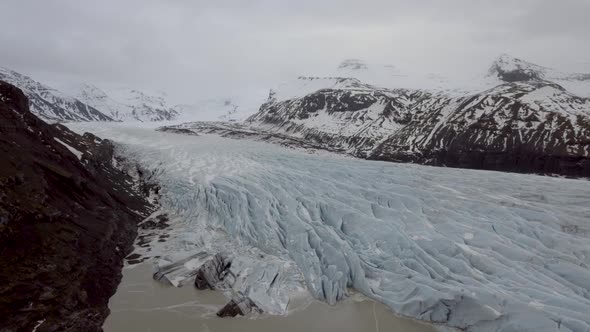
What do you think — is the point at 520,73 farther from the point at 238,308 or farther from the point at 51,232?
the point at 51,232

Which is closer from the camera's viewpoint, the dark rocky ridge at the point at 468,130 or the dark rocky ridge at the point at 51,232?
the dark rocky ridge at the point at 51,232

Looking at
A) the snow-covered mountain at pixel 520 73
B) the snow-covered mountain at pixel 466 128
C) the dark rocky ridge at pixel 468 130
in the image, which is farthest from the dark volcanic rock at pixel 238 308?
the snow-covered mountain at pixel 520 73

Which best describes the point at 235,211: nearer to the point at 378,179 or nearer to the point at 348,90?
the point at 378,179

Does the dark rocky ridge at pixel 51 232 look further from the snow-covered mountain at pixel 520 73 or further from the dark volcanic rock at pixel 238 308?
the snow-covered mountain at pixel 520 73

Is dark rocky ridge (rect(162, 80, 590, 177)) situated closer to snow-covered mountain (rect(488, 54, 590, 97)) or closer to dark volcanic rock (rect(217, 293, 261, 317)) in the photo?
dark volcanic rock (rect(217, 293, 261, 317))

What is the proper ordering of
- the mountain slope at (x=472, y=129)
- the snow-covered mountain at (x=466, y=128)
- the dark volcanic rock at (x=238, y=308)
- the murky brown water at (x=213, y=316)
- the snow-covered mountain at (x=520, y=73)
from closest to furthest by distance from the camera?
1. the murky brown water at (x=213, y=316)
2. the dark volcanic rock at (x=238, y=308)
3. the mountain slope at (x=472, y=129)
4. the snow-covered mountain at (x=466, y=128)
5. the snow-covered mountain at (x=520, y=73)

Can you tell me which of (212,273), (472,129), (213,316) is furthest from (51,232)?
(472,129)
